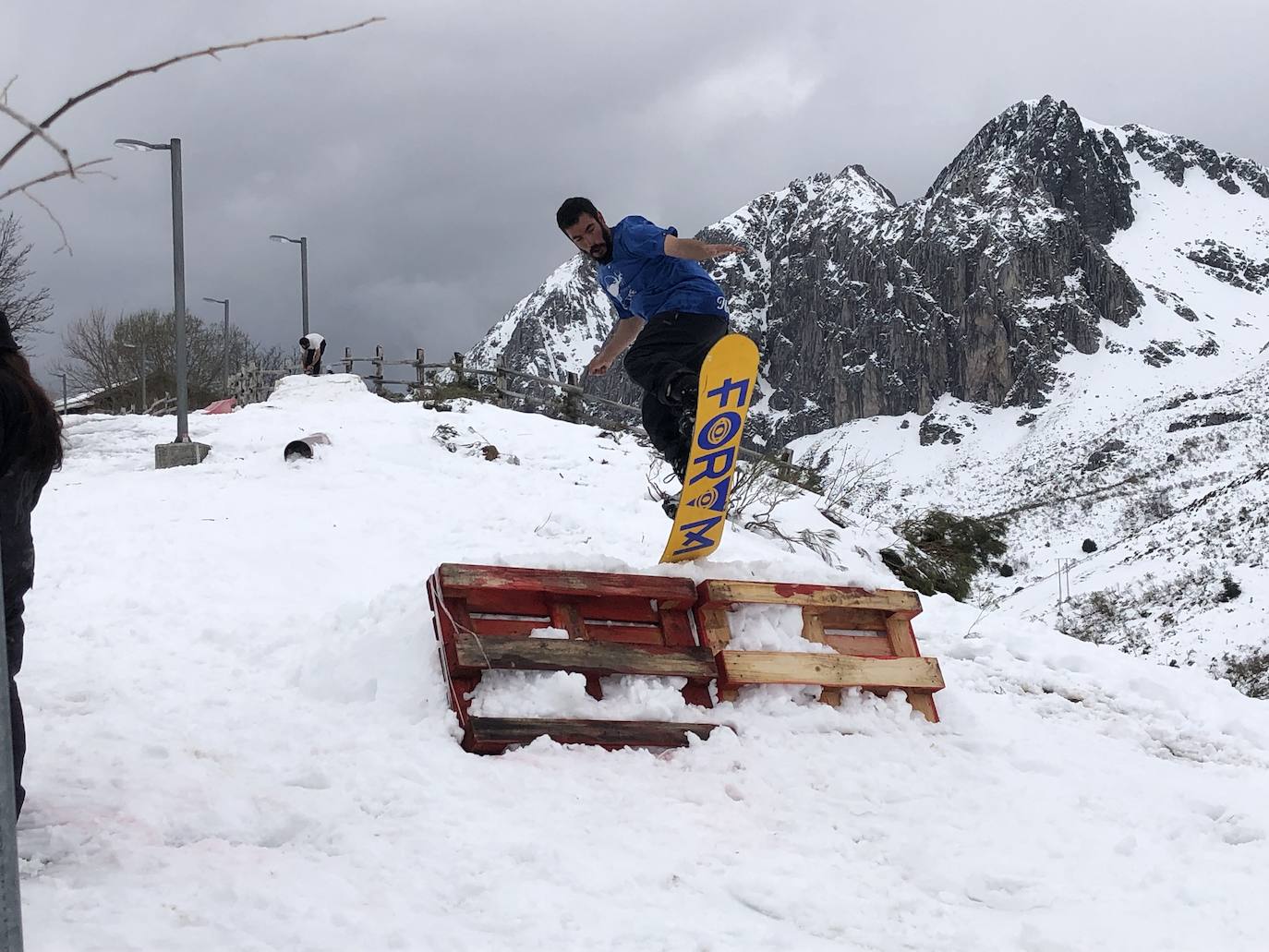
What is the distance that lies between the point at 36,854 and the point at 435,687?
155 centimetres

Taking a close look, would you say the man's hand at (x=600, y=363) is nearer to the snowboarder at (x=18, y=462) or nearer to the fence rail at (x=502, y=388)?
the snowboarder at (x=18, y=462)

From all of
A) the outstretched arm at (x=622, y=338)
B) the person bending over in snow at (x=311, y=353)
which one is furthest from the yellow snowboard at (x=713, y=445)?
the person bending over in snow at (x=311, y=353)

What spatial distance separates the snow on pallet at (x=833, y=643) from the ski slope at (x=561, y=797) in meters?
0.11

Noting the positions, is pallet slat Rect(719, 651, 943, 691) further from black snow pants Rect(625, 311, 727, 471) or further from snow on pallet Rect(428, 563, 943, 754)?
black snow pants Rect(625, 311, 727, 471)

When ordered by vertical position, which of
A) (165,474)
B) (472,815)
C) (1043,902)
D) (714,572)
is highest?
(165,474)

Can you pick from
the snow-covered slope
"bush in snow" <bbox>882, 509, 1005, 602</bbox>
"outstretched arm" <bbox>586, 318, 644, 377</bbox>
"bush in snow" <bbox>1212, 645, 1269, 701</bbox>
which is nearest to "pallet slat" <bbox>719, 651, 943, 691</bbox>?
"outstretched arm" <bbox>586, 318, 644, 377</bbox>

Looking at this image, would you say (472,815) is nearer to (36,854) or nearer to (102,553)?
(36,854)

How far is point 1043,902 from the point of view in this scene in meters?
2.68

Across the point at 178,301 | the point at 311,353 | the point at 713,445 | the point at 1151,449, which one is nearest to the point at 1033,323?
the point at 1151,449

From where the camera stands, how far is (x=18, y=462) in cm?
235

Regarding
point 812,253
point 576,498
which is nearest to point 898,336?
point 812,253

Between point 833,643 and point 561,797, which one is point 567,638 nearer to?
point 561,797

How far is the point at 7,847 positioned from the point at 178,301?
420 inches

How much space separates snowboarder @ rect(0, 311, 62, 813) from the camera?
2293 millimetres
